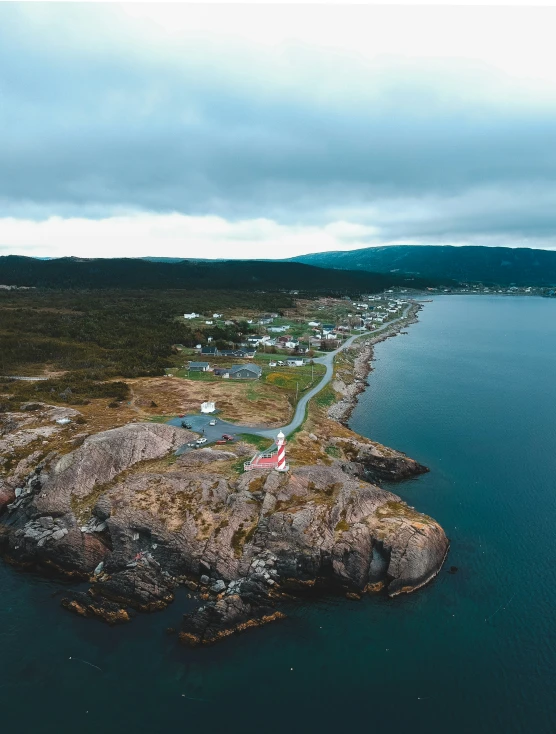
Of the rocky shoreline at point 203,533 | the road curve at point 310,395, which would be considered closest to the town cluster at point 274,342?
the road curve at point 310,395

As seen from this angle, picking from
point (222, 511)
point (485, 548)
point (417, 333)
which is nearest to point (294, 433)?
point (222, 511)

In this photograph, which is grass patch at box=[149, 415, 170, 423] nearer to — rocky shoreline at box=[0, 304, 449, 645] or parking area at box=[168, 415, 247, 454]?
parking area at box=[168, 415, 247, 454]

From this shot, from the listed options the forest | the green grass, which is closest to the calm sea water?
the green grass

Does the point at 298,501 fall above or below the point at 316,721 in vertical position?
above

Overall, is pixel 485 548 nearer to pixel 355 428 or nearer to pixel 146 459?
pixel 355 428

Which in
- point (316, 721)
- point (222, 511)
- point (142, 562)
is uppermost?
point (222, 511)

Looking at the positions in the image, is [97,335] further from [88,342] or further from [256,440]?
[256,440]
